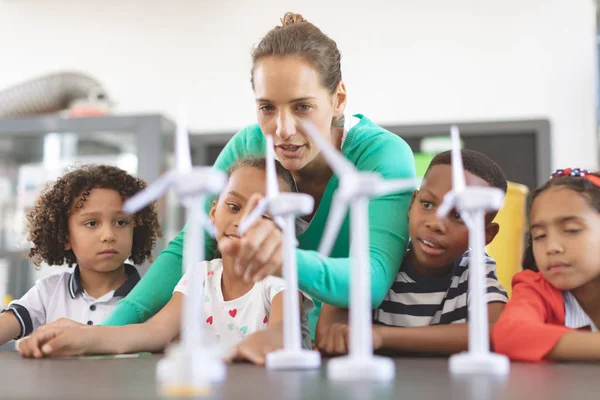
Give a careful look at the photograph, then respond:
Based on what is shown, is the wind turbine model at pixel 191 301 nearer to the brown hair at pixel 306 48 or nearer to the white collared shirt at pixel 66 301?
the brown hair at pixel 306 48

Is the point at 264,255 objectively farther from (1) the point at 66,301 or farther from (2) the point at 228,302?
(1) the point at 66,301

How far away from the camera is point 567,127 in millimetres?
3188

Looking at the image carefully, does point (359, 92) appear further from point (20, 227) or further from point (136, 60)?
point (20, 227)

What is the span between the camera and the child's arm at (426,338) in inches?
38.4

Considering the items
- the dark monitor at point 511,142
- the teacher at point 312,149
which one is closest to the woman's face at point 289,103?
the teacher at point 312,149

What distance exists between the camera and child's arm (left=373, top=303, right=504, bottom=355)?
98cm

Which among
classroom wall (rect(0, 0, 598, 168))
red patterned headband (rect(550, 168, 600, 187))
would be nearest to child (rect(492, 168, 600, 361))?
red patterned headband (rect(550, 168, 600, 187))

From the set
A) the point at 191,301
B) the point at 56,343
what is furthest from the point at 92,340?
the point at 191,301

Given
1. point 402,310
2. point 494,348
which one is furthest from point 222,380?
point 402,310

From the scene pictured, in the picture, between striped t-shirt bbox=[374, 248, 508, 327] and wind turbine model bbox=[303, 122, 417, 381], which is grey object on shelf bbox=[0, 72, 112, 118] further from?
wind turbine model bbox=[303, 122, 417, 381]

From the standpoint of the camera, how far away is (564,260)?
3.28 ft

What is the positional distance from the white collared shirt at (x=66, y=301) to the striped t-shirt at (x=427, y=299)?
22.7 inches

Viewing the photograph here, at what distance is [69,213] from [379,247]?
0.78 m

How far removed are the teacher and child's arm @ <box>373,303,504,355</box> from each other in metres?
0.06
